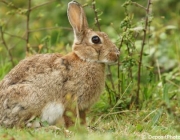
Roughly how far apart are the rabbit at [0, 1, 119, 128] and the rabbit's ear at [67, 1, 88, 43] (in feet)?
0.04

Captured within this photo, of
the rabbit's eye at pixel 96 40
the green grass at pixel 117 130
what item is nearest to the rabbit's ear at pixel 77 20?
the rabbit's eye at pixel 96 40

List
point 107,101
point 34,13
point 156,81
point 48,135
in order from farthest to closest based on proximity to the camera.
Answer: point 34,13
point 156,81
point 107,101
point 48,135


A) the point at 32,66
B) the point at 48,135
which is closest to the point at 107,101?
the point at 32,66

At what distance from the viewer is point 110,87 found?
851 centimetres

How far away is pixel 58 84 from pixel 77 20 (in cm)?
98

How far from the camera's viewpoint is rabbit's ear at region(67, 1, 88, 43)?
770cm

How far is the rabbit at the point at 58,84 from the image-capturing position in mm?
7074

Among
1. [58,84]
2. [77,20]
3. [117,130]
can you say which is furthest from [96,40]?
[117,130]

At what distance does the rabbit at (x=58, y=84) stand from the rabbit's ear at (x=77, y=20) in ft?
0.04

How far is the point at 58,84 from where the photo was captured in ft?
23.7

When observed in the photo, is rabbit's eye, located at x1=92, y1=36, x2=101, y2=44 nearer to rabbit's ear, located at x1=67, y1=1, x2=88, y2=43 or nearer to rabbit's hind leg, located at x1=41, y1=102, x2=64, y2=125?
rabbit's ear, located at x1=67, y1=1, x2=88, y2=43

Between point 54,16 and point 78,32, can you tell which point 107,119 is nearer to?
point 78,32

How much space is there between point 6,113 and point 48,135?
3.03 ft

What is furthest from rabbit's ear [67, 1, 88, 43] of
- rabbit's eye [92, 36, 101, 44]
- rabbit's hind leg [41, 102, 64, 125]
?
rabbit's hind leg [41, 102, 64, 125]
